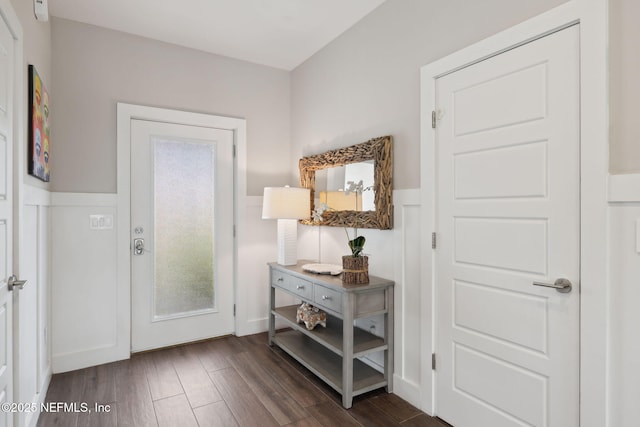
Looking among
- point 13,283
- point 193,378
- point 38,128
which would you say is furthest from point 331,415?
point 38,128

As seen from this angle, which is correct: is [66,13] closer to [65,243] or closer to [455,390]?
[65,243]

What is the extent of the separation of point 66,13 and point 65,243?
69.4 inches

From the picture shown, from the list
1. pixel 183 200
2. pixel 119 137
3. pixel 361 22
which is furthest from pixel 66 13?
pixel 361 22

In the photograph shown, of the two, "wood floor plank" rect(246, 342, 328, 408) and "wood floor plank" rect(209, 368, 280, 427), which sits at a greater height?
"wood floor plank" rect(246, 342, 328, 408)

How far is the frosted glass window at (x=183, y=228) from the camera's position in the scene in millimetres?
3162

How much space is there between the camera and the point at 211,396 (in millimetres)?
2375

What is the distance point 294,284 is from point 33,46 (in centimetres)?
233

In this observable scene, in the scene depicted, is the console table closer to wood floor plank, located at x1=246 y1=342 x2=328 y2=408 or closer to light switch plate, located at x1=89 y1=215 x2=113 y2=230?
wood floor plank, located at x1=246 y1=342 x2=328 y2=408

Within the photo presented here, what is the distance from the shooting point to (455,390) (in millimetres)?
2033

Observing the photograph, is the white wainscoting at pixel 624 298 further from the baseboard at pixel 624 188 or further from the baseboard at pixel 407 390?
the baseboard at pixel 407 390

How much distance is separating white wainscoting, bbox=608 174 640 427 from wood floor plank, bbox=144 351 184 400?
7.99ft

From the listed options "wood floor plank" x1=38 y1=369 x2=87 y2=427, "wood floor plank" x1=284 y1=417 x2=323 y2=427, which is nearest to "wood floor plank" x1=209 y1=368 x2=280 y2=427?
"wood floor plank" x1=284 y1=417 x2=323 y2=427

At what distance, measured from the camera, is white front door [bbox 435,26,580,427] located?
1538 millimetres

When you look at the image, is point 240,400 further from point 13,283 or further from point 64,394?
point 13,283
